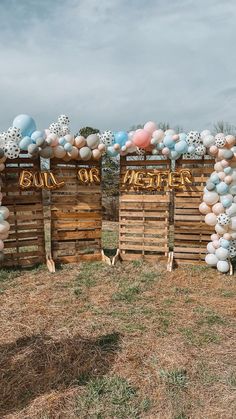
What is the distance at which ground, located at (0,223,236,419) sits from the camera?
3.29m

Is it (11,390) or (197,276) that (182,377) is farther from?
(197,276)

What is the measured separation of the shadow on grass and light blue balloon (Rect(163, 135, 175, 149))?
4091 millimetres

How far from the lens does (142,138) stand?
22.9ft

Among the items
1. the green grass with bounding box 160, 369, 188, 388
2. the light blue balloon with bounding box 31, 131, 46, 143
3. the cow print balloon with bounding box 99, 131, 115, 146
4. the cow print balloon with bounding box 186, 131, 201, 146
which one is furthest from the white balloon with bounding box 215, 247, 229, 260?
the light blue balloon with bounding box 31, 131, 46, 143

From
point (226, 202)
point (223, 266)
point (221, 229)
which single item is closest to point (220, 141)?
point (226, 202)

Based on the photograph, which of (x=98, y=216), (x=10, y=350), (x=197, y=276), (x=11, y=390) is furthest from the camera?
(x=98, y=216)

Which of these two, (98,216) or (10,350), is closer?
(10,350)

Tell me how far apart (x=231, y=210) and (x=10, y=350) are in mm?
4768

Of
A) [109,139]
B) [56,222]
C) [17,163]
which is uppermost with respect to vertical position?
[109,139]

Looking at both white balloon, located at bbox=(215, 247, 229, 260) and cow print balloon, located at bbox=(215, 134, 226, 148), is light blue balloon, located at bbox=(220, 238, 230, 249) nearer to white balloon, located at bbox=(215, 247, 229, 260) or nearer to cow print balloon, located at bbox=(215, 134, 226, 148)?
white balloon, located at bbox=(215, 247, 229, 260)

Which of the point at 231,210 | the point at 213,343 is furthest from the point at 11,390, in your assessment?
the point at 231,210

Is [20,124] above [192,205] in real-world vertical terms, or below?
above

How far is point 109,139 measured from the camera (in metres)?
7.23

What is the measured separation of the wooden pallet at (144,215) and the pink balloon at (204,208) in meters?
0.74
